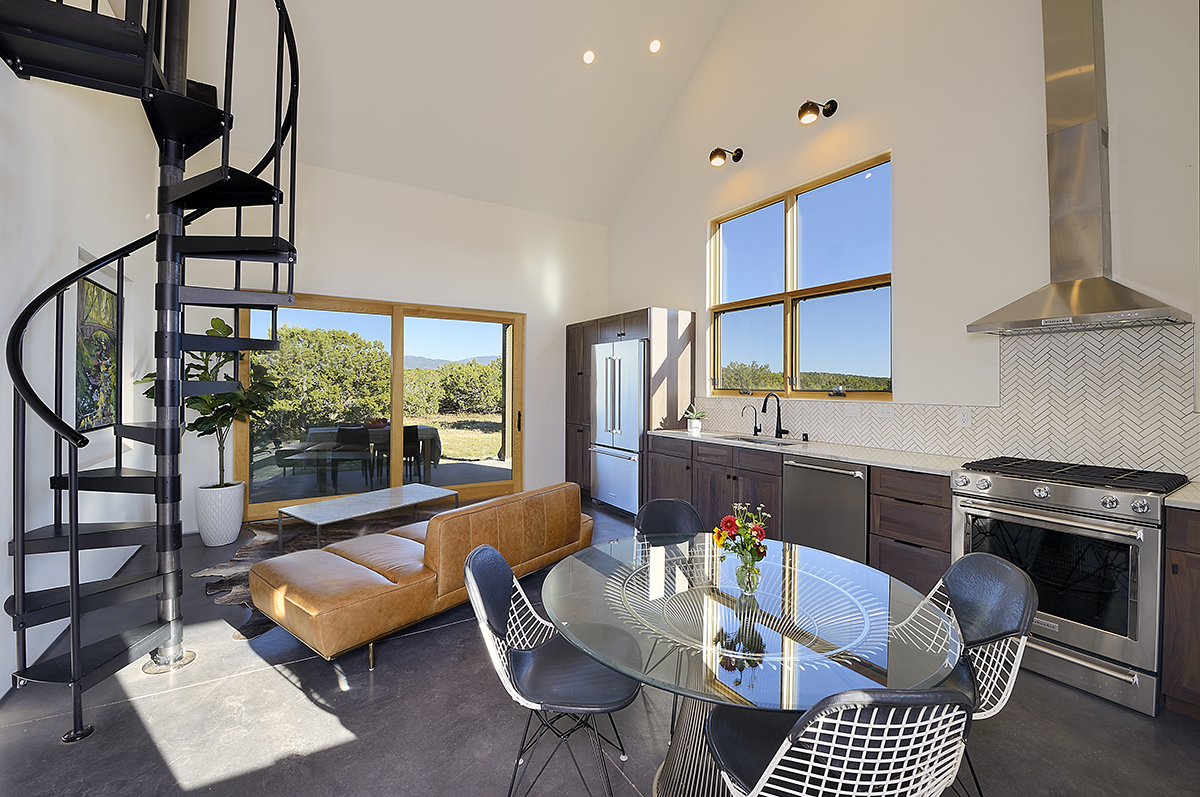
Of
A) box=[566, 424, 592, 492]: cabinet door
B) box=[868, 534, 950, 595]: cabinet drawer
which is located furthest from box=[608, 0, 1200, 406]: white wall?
box=[566, 424, 592, 492]: cabinet door

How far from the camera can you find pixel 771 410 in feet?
15.8

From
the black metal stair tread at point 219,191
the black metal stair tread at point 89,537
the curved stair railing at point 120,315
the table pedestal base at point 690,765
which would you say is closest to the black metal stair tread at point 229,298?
the curved stair railing at point 120,315

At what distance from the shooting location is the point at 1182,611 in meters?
2.22

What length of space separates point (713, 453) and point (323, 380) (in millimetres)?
3974

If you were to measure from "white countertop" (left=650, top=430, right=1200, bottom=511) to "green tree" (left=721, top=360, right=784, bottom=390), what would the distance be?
570 millimetres

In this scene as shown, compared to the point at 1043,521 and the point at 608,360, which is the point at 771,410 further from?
the point at 1043,521

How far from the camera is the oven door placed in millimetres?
2293

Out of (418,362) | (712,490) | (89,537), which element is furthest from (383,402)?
(712,490)

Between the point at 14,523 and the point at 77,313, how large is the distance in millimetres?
1485

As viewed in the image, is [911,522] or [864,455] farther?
[864,455]

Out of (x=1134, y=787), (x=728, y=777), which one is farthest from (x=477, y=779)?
(x=1134, y=787)

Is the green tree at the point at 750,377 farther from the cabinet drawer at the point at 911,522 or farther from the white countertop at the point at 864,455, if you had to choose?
the cabinet drawer at the point at 911,522

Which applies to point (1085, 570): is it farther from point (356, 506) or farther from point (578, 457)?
point (578, 457)

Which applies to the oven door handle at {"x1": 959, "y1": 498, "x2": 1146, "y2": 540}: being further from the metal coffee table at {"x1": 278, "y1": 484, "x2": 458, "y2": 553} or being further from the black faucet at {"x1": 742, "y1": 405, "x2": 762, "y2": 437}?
the metal coffee table at {"x1": 278, "y1": 484, "x2": 458, "y2": 553}
